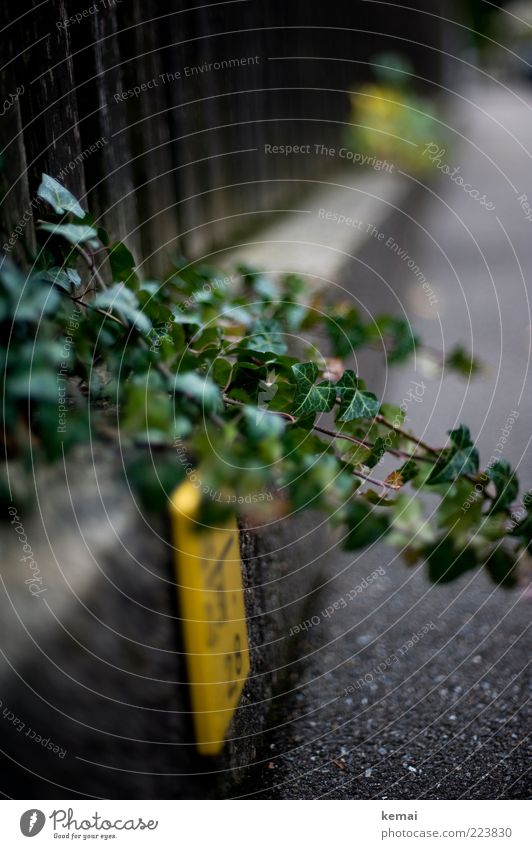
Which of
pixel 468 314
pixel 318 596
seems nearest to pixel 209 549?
pixel 318 596

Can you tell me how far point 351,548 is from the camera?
608 millimetres

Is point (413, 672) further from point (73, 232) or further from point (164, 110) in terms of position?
point (164, 110)

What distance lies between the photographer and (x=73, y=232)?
2.21ft

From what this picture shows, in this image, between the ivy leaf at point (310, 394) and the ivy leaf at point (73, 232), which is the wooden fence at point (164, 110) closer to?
the ivy leaf at point (73, 232)

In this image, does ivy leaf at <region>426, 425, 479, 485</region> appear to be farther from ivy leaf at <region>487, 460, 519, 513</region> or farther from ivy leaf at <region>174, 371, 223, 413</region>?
ivy leaf at <region>174, 371, 223, 413</region>

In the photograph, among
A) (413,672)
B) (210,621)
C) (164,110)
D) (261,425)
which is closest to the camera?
(261,425)

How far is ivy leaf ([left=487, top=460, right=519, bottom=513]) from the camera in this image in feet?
2.34

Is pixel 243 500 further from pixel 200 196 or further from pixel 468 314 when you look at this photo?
pixel 468 314

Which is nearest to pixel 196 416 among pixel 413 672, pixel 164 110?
pixel 413 672

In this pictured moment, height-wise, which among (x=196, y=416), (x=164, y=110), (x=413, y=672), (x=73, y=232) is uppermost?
(x=164, y=110)

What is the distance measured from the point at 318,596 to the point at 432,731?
310 mm

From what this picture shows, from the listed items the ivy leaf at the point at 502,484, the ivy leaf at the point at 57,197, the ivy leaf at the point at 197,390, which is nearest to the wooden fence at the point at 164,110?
the ivy leaf at the point at 57,197

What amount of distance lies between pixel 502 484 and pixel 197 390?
12.3 inches

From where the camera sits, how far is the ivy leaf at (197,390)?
0.59m
